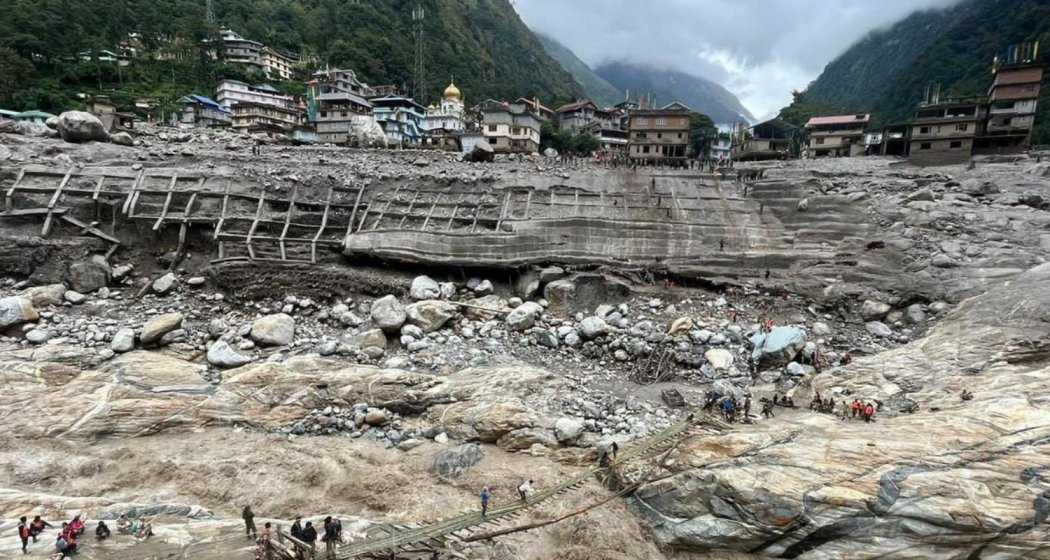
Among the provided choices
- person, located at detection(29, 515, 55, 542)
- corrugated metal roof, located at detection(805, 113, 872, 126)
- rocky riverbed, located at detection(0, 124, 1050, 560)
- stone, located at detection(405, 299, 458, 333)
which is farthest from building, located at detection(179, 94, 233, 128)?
corrugated metal roof, located at detection(805, 113, 872, 126)

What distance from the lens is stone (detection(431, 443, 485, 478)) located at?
1204 centimetres

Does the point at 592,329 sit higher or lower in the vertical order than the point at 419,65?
lower

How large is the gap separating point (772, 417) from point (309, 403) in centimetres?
1308

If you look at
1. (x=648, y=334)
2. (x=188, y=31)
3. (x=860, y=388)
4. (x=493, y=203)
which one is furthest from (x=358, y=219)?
(x=188, y=31)

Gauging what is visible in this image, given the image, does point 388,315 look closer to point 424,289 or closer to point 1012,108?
point 424,289

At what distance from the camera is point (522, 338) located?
1752 centimetres

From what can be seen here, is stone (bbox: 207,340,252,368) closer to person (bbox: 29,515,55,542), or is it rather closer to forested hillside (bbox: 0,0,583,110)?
person (bbox: 29,515,55,542)

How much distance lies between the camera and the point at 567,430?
12.6 meters

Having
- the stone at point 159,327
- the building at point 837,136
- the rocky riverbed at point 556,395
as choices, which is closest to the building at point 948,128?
the building at point 837,136

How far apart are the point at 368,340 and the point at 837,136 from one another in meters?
54.9

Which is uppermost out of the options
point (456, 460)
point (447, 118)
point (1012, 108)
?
point (447, 118)

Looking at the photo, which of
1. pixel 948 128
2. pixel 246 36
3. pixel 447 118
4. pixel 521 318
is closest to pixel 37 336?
pixel 521 318

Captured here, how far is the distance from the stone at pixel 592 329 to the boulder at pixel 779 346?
200 inches

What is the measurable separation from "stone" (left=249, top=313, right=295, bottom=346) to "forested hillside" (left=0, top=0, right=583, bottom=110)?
61.3 meters
